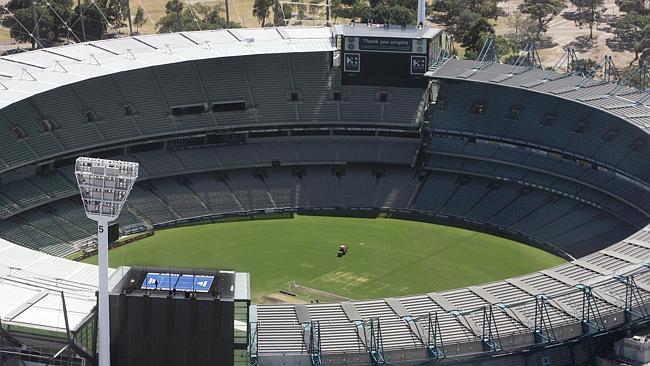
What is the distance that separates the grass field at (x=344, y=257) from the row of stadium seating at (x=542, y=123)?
10169mm

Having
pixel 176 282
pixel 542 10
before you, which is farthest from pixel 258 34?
pixel 542 10

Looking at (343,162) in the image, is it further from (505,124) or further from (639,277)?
(639,277)

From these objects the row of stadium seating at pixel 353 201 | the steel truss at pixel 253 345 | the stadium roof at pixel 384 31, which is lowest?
the row of stadium seating at pixel 353 201

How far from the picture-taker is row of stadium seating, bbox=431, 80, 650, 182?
278 feet

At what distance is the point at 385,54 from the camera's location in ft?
313

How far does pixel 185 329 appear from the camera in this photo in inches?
1967

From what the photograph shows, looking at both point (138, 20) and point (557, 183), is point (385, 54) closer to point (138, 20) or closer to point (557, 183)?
point (557, 183)

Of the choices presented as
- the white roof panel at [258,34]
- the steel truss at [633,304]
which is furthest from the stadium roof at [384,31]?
the steel truss at [633,304]

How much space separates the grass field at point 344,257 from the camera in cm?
7825

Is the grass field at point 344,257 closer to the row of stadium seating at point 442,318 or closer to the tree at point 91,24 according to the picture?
the row of stadium seating at point 442,318

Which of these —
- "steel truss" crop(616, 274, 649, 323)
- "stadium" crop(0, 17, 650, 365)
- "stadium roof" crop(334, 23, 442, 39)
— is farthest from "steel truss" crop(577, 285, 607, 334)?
"stadium roof" crop(334, 23, 442, 39)

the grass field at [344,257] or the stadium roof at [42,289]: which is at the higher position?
the stadium roof at [42,289]

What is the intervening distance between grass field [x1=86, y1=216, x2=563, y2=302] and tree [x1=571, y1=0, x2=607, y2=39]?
8431 cm

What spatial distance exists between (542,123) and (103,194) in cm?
5427
